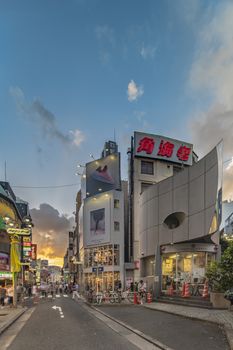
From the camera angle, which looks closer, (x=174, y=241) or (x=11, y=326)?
(x=11, y=326)

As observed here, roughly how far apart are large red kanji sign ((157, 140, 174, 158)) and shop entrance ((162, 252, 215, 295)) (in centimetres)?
2091

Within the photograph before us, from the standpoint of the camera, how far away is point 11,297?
33562 millimetres

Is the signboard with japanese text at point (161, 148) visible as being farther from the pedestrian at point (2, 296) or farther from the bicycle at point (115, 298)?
the pedestrian at point (2, 296)

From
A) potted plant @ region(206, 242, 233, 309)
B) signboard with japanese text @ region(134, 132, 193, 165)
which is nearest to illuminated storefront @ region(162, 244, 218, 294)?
potted plant @ region(206, 242, 233, 309)

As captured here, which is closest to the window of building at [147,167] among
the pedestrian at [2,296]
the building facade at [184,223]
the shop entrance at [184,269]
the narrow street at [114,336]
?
the building facade at [184,223]

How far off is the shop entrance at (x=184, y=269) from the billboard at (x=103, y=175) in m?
23.0

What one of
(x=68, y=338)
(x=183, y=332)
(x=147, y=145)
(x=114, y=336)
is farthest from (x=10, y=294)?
(x=147, y=145)

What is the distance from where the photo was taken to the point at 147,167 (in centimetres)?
5572

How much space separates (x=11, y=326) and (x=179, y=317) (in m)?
8.01

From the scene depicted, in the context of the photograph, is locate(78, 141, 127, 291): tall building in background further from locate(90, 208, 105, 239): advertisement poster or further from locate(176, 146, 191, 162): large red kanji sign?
locate(176, 146, 191, 162): large red kanji sign

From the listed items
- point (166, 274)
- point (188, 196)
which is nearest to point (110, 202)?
point (166, 274)

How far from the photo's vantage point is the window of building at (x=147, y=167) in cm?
5553

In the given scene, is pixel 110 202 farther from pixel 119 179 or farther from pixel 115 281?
pixel 115 281

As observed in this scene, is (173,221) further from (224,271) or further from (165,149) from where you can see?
(165,149)
